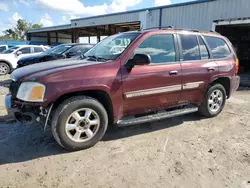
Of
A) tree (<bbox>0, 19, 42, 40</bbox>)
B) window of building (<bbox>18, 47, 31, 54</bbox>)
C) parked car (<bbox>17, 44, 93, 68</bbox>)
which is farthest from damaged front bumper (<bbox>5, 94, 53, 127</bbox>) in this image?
tree (<bbox>0, 19, 42, 40</bbox>)

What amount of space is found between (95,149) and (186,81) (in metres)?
2.15

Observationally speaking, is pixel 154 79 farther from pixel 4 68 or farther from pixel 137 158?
pixel 4 68

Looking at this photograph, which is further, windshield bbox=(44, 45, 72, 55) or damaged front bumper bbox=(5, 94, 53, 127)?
windshield bbox=(44, 45, 72, 55)

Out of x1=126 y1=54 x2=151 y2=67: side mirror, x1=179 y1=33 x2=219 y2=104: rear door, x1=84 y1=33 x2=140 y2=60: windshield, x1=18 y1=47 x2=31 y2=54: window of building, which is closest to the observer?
x1=126 y1=54 x2=151 y2=67: side mirror

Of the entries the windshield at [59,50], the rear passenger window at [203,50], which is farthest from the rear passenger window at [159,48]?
the windshield at [59,50]

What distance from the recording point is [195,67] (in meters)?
4.54

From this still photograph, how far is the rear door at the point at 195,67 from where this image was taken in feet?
14.5

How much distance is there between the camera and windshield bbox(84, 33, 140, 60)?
12.9ft

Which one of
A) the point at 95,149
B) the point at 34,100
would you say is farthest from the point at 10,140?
the point at 95,149

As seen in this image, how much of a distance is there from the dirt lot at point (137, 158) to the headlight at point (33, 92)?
872mm

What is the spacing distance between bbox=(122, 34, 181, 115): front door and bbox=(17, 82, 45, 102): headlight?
125cm

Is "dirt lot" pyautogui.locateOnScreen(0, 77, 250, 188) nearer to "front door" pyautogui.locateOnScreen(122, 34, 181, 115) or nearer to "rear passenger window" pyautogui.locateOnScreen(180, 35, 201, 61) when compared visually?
"front door" pyautogui.locateOnScreen(122, 34, 181, 115)

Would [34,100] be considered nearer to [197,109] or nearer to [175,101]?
[175,101]

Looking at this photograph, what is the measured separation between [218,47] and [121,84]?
2738 mm
